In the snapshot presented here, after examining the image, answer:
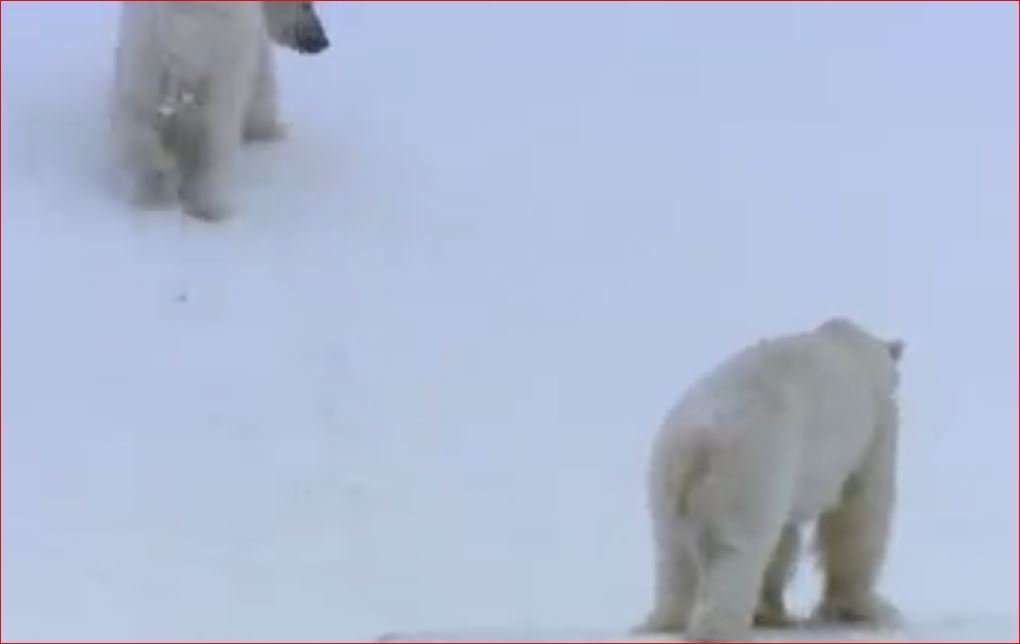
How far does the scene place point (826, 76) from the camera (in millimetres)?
9773

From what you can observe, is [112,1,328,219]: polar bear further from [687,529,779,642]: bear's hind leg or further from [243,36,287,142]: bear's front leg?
[687,529,779,642]: bear's hind leg

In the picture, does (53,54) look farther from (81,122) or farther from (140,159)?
(140,159)

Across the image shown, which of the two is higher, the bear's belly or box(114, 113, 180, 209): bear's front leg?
the bear's belly

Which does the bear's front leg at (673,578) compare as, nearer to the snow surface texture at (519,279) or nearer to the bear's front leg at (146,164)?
the snow surface texture at (519,279)

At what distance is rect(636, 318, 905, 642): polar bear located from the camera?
473 cm

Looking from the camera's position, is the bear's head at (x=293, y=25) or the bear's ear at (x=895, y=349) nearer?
the bear's ear at (x=895, y=349)

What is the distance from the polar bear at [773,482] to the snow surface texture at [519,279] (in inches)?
11.3

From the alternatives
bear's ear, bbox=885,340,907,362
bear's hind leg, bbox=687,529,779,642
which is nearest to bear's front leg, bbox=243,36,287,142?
bear's ear, bbox=885,340,907,362

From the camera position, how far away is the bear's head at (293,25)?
8625 mm

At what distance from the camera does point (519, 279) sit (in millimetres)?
7629

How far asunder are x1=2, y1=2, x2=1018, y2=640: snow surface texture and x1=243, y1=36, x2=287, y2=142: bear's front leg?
74 mm

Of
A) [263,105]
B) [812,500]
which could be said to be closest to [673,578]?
[812,500]

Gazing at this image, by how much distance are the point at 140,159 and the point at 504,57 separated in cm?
224

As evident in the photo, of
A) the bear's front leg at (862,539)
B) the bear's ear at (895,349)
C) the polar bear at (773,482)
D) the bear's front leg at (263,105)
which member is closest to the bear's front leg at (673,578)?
the polar bear at (773,482)
